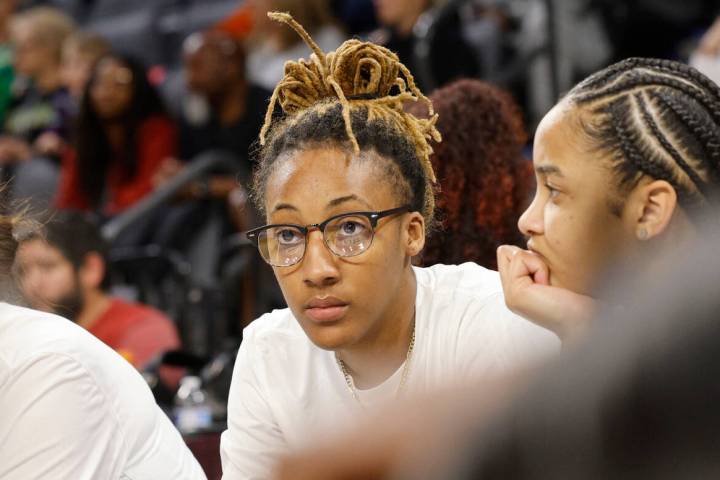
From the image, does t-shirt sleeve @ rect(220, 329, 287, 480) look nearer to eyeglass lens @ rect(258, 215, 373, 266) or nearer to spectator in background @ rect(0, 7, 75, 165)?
eyeglass lens @ rect(258, 215, 373, 266)

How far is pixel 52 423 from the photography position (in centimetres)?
201

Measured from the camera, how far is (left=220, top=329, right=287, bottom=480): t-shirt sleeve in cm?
224

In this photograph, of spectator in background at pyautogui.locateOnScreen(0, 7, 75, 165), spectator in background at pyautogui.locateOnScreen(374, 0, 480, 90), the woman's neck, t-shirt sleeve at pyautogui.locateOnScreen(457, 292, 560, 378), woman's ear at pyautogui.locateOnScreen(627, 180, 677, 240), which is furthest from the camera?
spectator in background at pyautogui.locateOnScreen(0, 7, 75, 165)

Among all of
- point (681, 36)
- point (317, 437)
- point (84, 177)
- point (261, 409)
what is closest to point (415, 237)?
point (261, 409)

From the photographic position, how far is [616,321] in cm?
68

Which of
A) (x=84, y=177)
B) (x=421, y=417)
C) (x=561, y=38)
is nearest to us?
(x=421, y=417)

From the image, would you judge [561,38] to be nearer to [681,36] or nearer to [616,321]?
[681,36]

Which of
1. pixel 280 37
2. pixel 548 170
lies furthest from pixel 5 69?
pixel 548 170

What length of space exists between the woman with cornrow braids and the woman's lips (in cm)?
30

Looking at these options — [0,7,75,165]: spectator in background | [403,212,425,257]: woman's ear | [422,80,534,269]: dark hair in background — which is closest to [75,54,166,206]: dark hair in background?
[0,7,75,165]: spectator in background

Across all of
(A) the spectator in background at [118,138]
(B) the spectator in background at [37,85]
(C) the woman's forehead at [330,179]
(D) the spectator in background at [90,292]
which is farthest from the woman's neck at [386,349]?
(B) the spectator in background at [37,85]

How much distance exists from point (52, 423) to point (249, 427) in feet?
1.30

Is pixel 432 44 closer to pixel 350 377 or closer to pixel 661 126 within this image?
pixel 350 377

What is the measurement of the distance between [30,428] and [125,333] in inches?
102
